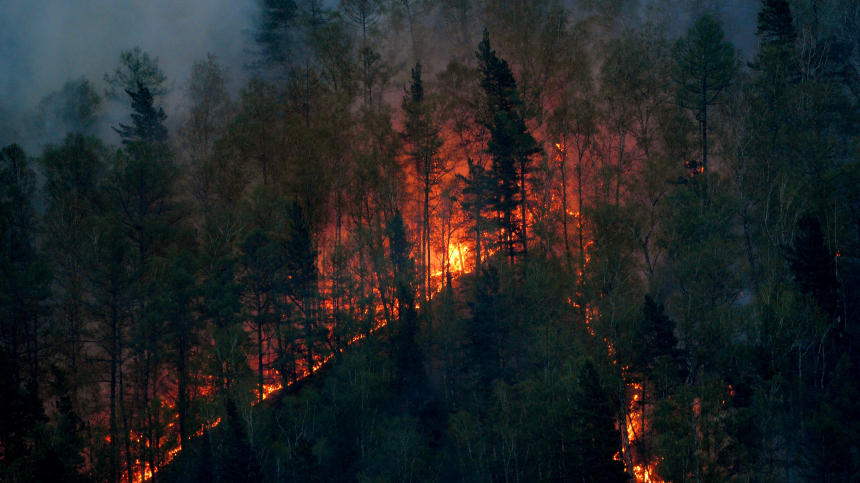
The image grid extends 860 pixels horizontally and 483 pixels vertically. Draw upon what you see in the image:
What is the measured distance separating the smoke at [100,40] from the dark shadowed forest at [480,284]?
19.9 metres

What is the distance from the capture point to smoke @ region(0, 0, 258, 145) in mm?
61000

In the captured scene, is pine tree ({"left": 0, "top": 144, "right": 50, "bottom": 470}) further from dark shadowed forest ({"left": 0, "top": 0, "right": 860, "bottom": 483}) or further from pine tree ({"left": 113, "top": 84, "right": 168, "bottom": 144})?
pine tree ({"left": 113, "top": 84, "right": 168, "bottom": 144})

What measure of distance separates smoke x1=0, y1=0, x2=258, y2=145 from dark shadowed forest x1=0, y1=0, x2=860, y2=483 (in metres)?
19.9

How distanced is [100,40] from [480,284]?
2206 inches

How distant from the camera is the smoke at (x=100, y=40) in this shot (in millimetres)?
61000

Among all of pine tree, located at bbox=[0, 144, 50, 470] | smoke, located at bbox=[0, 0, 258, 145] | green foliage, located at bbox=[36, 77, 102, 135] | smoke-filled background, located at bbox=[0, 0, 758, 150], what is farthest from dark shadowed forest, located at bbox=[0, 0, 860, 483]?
smoke, located at bbox=[0, 0, 258, 145]

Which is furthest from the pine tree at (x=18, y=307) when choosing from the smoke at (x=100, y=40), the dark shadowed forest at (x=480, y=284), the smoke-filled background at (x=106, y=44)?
the smoke at (x=100, y=40)

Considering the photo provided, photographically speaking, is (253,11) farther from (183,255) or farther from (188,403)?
(188,403)

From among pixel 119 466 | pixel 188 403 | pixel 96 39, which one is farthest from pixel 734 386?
pixel 96 39

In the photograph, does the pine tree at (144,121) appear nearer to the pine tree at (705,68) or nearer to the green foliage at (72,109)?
the green foliage at (72,109)

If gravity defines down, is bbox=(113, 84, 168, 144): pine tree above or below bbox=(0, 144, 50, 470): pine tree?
above

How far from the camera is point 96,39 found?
63.8 m

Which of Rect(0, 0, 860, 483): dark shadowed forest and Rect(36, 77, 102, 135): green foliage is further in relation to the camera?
Rect(36, 77, 102, 135): green foliage

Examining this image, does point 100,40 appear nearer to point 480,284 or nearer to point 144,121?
point 144,121
